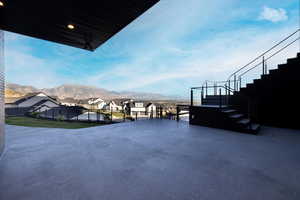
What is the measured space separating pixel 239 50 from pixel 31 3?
11.3m

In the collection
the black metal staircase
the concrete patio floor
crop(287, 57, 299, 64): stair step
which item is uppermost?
crop(287, 57, 299, 64): stair step

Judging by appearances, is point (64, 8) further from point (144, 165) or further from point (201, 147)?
point (201, 147)

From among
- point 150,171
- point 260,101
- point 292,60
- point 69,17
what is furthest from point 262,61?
point 69,17

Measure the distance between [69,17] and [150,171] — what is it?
10.6ft

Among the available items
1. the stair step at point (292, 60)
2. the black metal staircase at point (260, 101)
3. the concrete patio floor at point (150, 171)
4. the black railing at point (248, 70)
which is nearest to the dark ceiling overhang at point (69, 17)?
the concrete patio floor at point (150, 171)

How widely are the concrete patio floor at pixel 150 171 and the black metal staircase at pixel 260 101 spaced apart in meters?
1.87

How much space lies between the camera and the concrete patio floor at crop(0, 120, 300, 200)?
5.05 ft

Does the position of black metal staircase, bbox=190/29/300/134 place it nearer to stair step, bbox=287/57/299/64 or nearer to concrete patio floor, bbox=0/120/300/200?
stair step, bbox=287/57/299/64

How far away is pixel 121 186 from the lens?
66.1 inches

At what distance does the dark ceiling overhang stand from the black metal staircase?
4502 mm

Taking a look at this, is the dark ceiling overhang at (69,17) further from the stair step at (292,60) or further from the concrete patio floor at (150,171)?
the stair step at (292,60)

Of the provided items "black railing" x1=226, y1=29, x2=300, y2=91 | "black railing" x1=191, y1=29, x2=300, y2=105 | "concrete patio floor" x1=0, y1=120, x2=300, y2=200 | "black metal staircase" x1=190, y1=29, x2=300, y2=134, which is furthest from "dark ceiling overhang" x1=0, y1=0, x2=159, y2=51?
"black railing" x1=226, y1=29, x2=300, y2=91

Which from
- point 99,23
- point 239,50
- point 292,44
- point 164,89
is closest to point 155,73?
point 164,89

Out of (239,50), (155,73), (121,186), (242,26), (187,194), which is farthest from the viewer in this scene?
(155,73)
